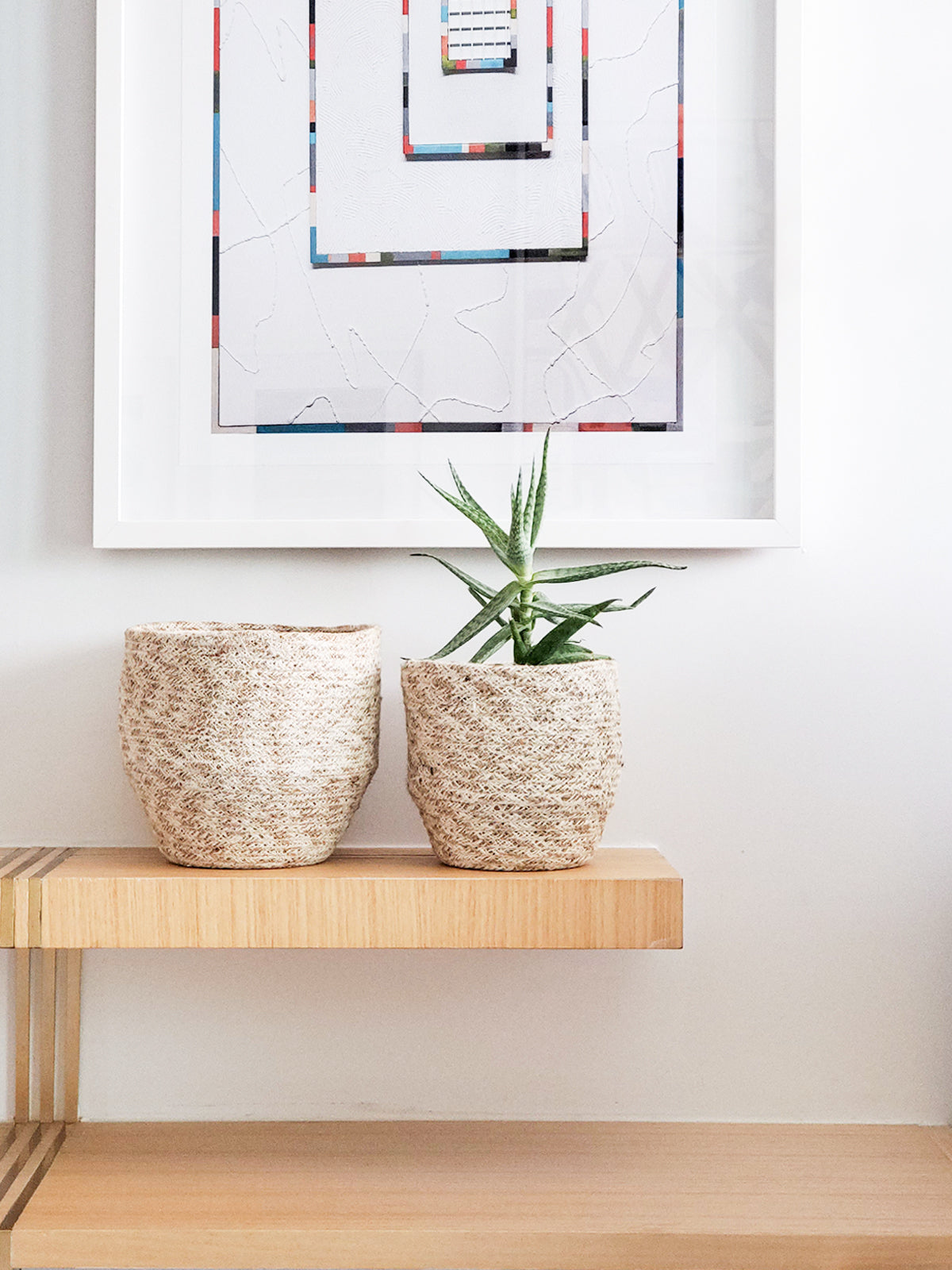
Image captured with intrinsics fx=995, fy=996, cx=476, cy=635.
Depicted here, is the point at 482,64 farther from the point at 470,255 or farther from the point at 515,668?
the point at 515,668

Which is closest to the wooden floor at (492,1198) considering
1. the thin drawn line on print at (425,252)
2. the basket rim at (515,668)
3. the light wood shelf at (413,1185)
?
the light wood shelf at (413,1185)

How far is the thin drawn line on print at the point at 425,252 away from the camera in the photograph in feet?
2.61

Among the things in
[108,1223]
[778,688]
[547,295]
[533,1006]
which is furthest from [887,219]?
[108,1223]

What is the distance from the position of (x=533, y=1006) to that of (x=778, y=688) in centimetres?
33

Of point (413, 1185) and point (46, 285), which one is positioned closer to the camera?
point (413, 1185)

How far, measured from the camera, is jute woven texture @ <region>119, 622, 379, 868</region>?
2.16ft

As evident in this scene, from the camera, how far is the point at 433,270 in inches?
31.4

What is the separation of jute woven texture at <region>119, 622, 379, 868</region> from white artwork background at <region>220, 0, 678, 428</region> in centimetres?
23

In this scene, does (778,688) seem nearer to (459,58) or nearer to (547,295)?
(547,295)

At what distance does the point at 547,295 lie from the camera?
0.80 meters

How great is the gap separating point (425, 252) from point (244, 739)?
416 mm

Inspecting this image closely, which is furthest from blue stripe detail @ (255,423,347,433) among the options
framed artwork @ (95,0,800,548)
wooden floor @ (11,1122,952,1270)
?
wooden floor @ (11,1122,952,1270)

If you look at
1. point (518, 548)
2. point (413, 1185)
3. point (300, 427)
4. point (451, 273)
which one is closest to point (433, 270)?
point (451, 273)

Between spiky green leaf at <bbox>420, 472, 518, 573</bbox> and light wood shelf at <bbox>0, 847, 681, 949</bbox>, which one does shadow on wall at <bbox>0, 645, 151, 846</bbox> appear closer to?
light wood shelf at <bbox>0, 847, 681, 949</bbox>
